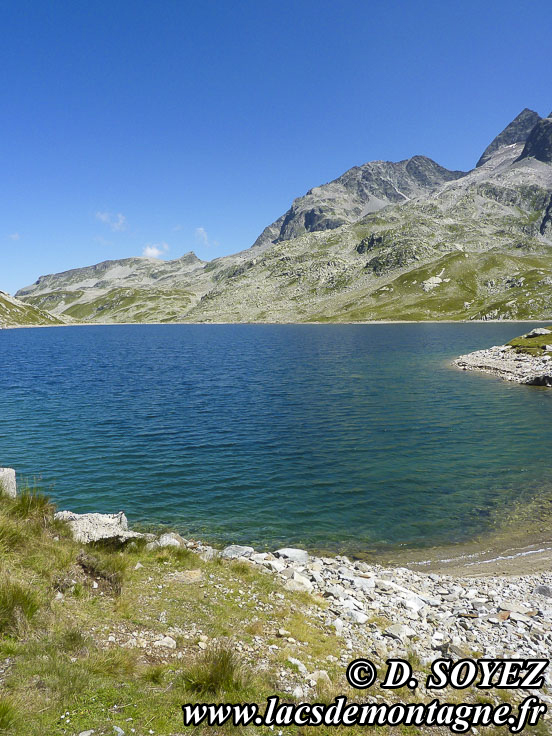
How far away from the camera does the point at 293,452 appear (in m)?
34.4

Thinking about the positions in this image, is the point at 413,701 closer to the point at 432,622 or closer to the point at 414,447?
the point at 432,622

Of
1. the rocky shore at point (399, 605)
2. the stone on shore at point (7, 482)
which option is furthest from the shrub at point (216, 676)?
the stone on shore at point (7, 482)

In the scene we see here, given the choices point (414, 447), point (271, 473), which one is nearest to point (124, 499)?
point (271, 473)

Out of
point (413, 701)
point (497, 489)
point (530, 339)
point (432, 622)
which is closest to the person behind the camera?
point (413, 701)

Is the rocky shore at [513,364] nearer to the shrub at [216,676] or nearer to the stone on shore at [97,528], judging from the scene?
the stone on shore at [97,528]

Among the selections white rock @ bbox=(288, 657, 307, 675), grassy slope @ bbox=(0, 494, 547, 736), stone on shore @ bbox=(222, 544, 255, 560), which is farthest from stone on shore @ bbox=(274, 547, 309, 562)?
white rock @ bbox=(288, 657, 307, 675)

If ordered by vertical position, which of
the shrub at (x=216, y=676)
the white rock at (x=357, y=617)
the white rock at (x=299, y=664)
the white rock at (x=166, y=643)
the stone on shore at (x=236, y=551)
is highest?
the shrub at (x=216, y=676)

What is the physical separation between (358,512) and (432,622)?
36.9ft

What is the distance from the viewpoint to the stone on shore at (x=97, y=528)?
15.4m

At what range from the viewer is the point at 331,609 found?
45.2ft

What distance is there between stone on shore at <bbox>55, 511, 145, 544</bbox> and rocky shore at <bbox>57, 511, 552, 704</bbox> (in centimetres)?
4

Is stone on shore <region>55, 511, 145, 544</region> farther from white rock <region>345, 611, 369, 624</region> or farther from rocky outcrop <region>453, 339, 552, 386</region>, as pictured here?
rocky outcrop <region>453, 339, 552, 386</region>

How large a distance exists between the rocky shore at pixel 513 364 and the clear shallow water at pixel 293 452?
11.5ft

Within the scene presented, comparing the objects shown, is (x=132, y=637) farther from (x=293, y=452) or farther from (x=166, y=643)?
(x=293, y=452)
